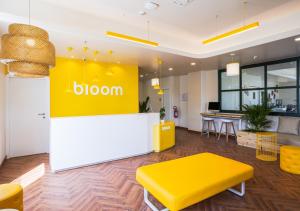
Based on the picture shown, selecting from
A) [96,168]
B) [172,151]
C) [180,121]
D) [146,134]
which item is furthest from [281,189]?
[180,121]

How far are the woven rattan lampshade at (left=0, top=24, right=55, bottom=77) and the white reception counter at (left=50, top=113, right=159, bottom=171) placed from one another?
2.54 metres

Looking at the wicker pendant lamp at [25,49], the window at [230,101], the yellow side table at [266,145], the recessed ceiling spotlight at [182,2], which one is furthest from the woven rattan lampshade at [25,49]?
the window at [230,101]

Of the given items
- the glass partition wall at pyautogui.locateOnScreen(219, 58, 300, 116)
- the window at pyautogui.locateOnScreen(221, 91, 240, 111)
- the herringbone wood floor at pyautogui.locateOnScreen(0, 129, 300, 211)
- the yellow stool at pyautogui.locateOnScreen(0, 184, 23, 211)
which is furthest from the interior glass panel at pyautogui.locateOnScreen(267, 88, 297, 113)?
the yellow stool at pyautogui.locateOnScreen(0, 184, 23, 211)

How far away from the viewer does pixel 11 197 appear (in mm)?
2033

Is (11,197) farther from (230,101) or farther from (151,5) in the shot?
(230,101)

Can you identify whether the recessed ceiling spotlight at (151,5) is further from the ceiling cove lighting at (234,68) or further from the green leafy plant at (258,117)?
the green leafy plant at (258,117)

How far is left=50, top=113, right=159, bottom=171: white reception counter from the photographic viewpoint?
12.7 feet

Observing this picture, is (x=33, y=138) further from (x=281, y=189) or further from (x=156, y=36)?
(x=281, y=189)

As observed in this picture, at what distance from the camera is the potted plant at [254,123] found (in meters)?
5.65

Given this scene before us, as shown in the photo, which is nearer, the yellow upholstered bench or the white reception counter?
the yellow upholstered bench

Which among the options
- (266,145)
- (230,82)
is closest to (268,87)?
(230,82)

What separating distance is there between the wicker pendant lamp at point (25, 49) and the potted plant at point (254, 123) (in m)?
6.18

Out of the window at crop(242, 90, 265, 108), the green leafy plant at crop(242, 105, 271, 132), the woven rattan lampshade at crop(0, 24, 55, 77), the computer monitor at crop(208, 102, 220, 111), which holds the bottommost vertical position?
the green leafy plant at crop(242, 105, 271, 132)

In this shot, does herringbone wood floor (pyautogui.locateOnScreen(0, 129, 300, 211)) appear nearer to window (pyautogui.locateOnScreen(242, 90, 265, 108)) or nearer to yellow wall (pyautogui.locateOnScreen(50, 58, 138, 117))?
yellow wall (pyautogui.locateOnScreen(50, 58, 138, 117))
